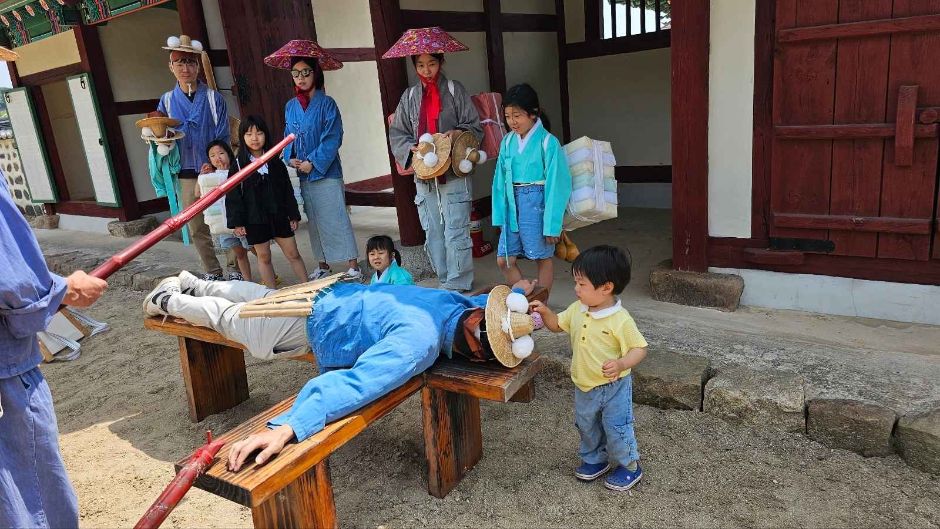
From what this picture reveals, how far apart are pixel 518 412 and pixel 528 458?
42cm

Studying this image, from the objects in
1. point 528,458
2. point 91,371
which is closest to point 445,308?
point 528,458

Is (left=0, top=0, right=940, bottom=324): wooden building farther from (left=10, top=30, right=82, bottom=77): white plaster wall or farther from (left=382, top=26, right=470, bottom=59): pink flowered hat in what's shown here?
(left=10, top=30, right=82, bottom=77): white plaster wall

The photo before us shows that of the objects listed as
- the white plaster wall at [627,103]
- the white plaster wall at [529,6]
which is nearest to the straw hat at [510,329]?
the white plaster wall at [529,6]

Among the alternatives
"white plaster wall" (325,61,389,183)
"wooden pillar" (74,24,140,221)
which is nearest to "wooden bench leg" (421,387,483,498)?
"white plaster wall" (325,61,389,183)

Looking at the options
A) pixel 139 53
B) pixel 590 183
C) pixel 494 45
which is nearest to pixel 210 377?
pixel 590 183

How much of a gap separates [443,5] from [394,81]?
2.96 feet

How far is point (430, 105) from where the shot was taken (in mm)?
4551

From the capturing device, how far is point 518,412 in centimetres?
336

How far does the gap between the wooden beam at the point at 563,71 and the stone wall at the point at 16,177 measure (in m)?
9.98

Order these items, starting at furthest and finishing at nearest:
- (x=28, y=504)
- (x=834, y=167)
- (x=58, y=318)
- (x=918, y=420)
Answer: (x=58, y=318)
(x=834, y=167)
(x=918, y=420)
(x=28, y=504)

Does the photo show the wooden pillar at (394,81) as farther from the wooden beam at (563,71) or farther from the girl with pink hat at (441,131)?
the wooden beam at (563,71)

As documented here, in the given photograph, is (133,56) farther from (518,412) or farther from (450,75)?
(518,412)

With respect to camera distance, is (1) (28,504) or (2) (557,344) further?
(2) (557,344)

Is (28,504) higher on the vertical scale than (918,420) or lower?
higher
